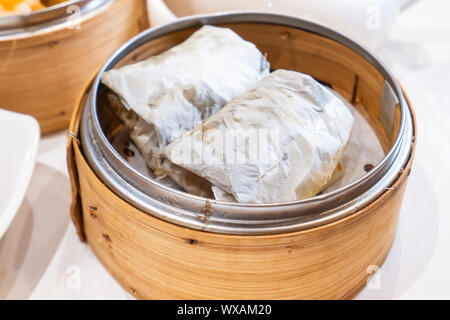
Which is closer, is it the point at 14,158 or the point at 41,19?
the point at 14,158

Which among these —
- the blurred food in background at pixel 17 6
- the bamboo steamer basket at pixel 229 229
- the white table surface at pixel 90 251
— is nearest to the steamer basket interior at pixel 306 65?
the bamboo steamer basket at pixel 229 229

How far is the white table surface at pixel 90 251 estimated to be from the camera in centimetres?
A: 110

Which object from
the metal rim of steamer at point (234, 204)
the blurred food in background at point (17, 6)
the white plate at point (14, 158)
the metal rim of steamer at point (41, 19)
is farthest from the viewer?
the blurred food in background at point (17, 6)

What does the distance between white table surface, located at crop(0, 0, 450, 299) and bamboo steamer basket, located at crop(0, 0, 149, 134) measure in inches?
4.6

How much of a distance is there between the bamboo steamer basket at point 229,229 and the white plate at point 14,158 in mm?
114

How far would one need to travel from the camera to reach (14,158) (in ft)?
3.66

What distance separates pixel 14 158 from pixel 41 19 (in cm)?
36

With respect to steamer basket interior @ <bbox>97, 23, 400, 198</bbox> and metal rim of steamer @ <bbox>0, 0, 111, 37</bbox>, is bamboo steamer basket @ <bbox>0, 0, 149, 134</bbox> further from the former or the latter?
steamer basket interior @ <bbox>97, 23, 400, 198</bbox>

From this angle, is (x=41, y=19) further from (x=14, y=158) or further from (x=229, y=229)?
(x=229, y=229)

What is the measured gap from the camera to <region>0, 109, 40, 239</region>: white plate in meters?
1.02

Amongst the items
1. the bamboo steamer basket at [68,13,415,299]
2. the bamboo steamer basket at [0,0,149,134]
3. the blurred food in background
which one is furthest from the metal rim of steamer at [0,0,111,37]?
the bamboo steamer basket at [68,13,415,299]

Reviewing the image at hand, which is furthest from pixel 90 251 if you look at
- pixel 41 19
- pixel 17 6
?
pixel 17 6

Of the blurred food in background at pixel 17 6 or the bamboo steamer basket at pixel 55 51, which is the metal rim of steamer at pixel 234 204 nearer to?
the bamboo steamer basket at pixel 55 51
